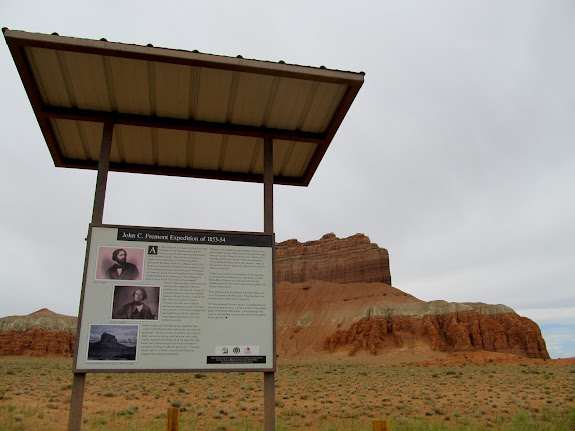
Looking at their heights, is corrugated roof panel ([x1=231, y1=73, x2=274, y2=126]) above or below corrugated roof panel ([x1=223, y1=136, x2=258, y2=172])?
above

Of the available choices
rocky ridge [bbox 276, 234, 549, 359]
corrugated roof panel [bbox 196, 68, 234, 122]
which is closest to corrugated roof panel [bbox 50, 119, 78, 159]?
corrugated roof panel [bbox 196, 68, 234, 122]

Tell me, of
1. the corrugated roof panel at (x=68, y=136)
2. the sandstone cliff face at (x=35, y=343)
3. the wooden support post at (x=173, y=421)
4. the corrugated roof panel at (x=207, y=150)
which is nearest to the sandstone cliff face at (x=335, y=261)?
the sandstone cliff face at (x=35, y=343)

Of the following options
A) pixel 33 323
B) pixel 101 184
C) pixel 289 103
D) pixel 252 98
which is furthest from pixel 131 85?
pixel 33 323

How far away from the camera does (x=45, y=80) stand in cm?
562

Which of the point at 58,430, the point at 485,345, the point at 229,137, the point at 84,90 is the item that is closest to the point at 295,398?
the point at 58,430

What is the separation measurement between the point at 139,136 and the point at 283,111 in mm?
2476

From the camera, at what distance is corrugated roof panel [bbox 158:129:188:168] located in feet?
22.4

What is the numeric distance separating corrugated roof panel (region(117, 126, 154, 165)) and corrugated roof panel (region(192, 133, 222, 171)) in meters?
0.78

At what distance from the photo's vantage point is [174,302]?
5281 millimetres

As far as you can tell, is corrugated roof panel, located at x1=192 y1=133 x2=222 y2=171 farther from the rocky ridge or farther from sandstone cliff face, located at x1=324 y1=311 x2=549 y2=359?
sandstone cliff face, located at x1=324 y1=311 x2=549 y2=359

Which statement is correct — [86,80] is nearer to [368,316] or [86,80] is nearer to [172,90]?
[172,90]

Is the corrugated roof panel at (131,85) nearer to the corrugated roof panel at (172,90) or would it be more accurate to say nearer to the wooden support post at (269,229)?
the corrugated roof panel at (172,90)

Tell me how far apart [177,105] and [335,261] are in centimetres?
10489

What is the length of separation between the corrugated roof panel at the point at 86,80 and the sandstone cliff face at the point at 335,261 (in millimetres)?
100265
